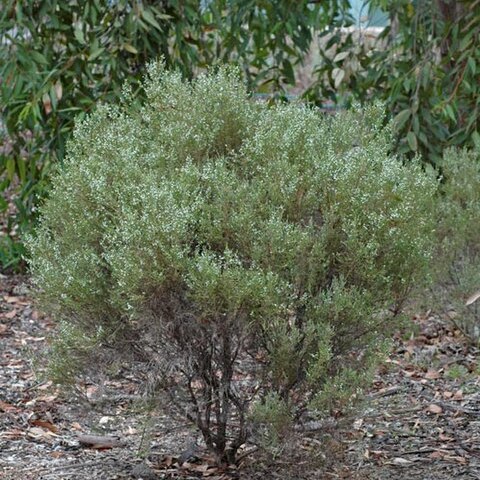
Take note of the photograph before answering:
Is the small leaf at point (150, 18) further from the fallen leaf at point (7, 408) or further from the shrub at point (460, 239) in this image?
the fallen leaf at point (7, 408)

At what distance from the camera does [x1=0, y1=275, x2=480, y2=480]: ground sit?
3.82 m

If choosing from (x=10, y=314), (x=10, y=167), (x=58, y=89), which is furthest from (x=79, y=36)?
(x=10, y=314)

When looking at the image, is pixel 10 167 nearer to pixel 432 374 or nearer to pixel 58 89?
pixel 58 89

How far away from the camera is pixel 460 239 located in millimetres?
5520

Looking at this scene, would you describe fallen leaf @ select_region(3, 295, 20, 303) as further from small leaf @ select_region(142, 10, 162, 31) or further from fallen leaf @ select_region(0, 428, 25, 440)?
fallen leaf @ select_region(0, 428, 25, 440)

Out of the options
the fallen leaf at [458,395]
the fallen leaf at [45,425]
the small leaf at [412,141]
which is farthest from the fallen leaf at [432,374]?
the fallen leaf at [45,425]

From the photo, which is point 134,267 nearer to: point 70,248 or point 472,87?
point 70,248

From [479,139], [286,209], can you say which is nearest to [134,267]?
[286,209]

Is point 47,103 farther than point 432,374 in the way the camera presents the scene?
Yes

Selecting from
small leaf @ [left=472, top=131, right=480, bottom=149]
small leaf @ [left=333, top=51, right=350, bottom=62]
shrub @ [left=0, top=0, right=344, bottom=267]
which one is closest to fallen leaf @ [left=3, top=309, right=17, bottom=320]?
shrub @ [left=0, top=0, right=344, bottom=267]

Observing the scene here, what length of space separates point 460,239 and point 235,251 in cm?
228

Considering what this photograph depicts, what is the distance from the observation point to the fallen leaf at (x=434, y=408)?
191 inches

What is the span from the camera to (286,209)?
140 inches

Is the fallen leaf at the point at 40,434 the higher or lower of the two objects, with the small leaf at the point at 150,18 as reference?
lower
